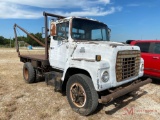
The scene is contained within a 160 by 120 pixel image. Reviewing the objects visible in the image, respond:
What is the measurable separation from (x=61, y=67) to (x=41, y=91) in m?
1.32

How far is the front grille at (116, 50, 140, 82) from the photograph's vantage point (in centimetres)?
404

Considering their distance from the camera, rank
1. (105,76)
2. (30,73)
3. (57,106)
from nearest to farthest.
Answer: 1. (105,76)
2. (57,106)
3. (30,73)

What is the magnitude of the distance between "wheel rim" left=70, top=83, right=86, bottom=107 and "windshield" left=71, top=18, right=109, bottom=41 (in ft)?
4.88

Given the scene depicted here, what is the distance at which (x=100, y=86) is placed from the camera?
3.68m

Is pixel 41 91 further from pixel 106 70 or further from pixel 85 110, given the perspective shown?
pixel 106 70

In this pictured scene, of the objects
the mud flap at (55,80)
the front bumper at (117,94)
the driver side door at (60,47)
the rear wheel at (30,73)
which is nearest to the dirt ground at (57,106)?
the mud flap at (55,80)

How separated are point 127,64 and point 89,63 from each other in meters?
1.09

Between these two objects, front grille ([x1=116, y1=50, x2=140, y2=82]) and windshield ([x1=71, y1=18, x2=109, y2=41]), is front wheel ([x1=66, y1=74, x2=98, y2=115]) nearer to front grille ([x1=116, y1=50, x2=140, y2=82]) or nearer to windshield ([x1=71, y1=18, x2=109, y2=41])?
front grille ([x1=116, y1=50, x2=140, y2=82])

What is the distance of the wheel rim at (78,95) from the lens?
4117mm

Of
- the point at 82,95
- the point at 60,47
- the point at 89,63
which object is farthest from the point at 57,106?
the point at 60,47

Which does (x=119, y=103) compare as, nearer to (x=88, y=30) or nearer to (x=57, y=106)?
(x=57, y=106)

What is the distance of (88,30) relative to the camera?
5277 mm

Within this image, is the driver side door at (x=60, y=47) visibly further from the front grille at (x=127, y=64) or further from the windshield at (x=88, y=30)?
Answer: the front grille at (x=127, y=64)

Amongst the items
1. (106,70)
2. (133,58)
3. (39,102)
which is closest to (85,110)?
(106,70)
